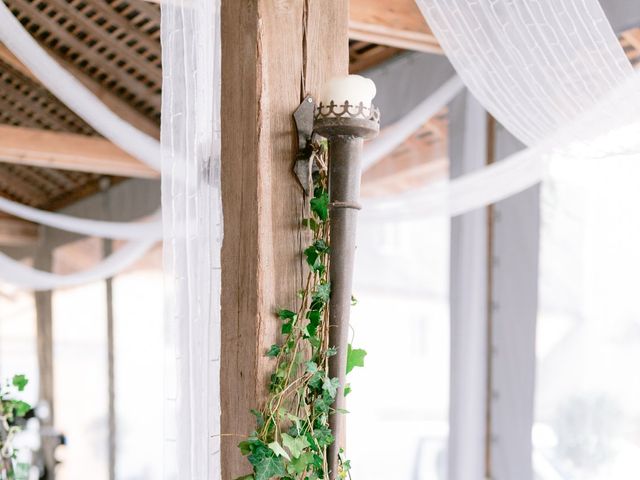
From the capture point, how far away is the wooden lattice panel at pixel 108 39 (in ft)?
12.8

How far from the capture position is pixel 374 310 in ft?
11.1

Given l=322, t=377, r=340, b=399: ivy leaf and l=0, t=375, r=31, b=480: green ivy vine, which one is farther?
l=0, t=375, r=31, b=480: green ivy vine

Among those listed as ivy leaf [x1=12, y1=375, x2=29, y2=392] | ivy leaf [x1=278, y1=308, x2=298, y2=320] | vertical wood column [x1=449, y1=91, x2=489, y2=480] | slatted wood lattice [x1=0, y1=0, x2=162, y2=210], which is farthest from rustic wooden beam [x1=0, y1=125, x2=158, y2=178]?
ivy leaf [x1=278, y1=308, x2=298, y2=320]

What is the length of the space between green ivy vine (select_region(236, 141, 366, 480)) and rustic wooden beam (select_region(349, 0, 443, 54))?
4.80 feet

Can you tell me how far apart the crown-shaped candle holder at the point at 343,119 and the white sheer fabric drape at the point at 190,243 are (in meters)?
0.18

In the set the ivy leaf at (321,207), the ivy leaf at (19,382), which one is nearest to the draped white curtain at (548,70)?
Result: the ivy leaf at (321,207)

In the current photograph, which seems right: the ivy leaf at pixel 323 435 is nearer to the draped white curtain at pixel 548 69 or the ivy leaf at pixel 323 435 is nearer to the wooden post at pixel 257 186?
the wooden post at pixel 257 186

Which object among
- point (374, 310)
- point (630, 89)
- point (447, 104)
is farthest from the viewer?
point (374, 310)

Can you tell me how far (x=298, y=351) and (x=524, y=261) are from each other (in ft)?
6.04

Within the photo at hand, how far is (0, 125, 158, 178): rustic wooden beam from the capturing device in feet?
14.1

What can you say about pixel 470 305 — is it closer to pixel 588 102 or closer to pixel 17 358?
pixel 588 102

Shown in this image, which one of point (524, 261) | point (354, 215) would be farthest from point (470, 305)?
point (354, 215)

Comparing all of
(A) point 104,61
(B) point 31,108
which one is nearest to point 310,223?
(A) point 104,61

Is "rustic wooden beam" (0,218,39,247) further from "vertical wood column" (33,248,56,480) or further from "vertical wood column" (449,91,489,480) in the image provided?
"vertical wood column" (449,91,489,480)
